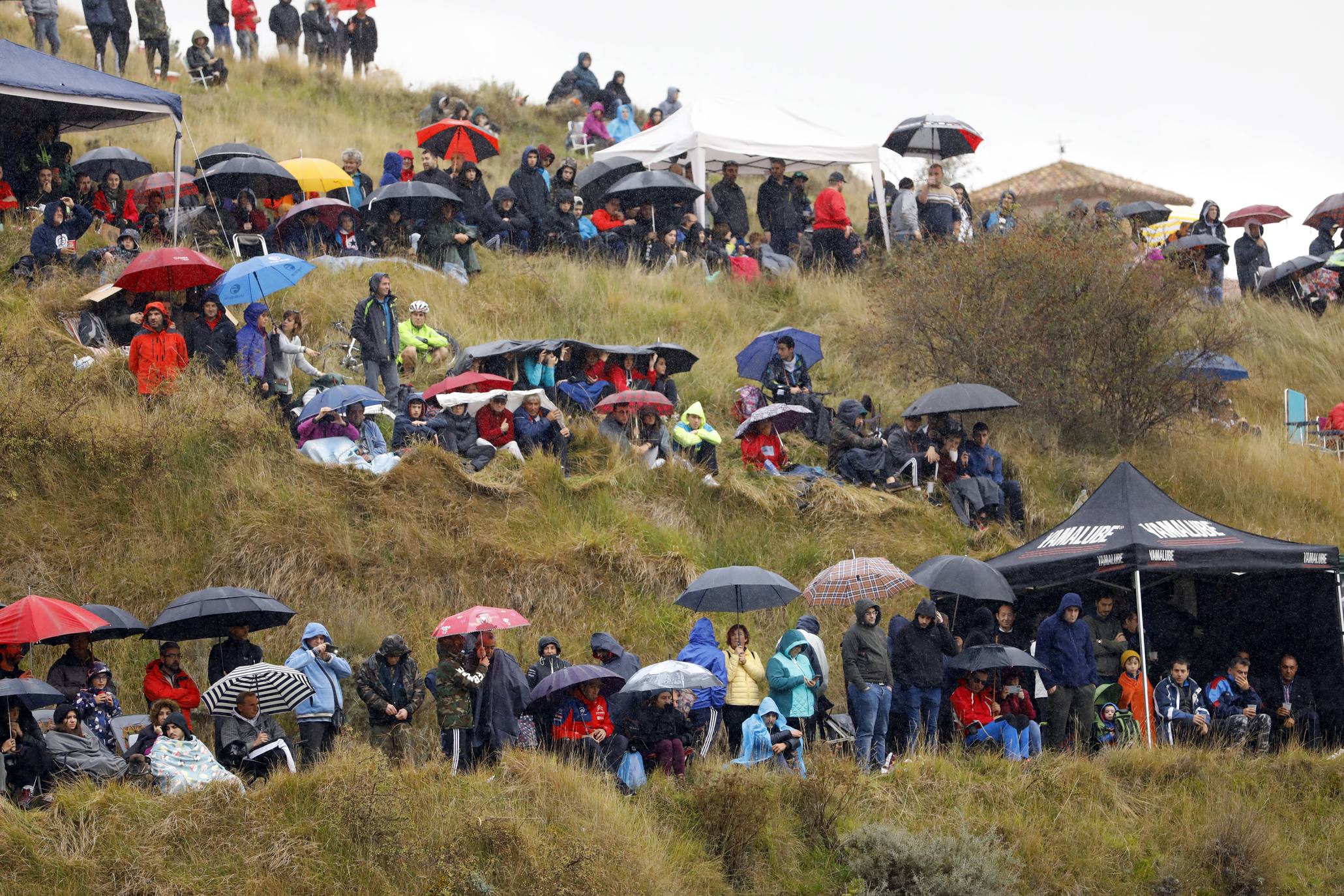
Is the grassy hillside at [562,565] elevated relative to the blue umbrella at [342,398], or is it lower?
lower

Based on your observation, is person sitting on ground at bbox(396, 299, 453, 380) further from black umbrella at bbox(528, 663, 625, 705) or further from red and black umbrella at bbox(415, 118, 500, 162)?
black umbrella at bbox(528, 663, 625, 705)

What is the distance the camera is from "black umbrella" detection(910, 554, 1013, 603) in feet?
47.4

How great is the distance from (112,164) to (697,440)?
10072 millimetres

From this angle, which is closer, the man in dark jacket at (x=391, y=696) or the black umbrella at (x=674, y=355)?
the man in dark jacket at (x=391, y=696)

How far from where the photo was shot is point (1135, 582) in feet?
48.5

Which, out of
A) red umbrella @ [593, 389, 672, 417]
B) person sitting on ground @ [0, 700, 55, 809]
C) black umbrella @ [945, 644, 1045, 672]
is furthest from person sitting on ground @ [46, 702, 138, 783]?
red umbrella @ [593, 389, 672, 417]

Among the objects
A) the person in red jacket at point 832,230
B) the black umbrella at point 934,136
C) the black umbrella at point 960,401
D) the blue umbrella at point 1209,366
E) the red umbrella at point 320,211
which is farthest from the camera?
the black umbrella at point 934,136

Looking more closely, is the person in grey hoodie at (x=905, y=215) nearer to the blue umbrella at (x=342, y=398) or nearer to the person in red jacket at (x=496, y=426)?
the person in red jacket at (x=496, y=426)

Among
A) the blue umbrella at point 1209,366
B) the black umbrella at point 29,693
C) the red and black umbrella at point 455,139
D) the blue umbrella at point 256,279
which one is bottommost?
the black umbrella at point 29,693

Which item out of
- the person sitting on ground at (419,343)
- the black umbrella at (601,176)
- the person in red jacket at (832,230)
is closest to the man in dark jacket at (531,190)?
the black umbrella at (601,176)

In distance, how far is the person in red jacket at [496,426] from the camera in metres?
17.9

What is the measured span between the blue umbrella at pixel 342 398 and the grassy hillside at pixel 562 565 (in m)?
0.67

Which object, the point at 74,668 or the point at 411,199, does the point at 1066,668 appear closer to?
the point at 74,668

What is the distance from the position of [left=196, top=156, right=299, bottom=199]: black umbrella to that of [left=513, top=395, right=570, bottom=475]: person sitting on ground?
19.1ft
